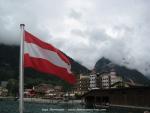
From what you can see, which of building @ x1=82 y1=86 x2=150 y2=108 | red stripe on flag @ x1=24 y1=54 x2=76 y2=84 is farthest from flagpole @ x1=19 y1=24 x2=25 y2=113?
building @ x1=82 y1=86 x2=150 y2=108

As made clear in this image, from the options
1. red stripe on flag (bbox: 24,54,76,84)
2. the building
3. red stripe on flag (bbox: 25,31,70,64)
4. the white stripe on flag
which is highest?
red stripe on flag (bbox: 25,31,70,64)

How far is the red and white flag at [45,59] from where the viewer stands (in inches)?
510

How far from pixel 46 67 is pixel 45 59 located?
28 centimetres

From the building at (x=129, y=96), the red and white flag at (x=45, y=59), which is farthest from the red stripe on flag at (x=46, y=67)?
the building at (x=129, y=96)

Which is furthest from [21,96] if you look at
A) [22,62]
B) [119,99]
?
[119,99]

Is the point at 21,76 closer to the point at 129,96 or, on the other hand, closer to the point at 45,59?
the point at 45,59

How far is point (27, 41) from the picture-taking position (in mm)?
12859

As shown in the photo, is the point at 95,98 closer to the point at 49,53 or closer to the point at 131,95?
the point at 131,95

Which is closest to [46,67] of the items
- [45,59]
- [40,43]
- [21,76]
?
[45,59]

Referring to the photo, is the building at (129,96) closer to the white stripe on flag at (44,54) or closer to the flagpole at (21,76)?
the white stripe on flag at (44,54)

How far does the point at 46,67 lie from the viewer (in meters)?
13.3

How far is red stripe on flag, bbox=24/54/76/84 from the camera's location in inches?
Answer: 512

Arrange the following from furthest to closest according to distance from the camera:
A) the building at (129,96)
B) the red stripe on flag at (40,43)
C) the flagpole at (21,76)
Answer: the building at (129,96) < the red stripe on flag at (40,43) < the flagpole at (21,76)

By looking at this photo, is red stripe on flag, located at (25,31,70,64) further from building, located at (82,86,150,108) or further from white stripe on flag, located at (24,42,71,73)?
building, located at (82,86,150,108)
